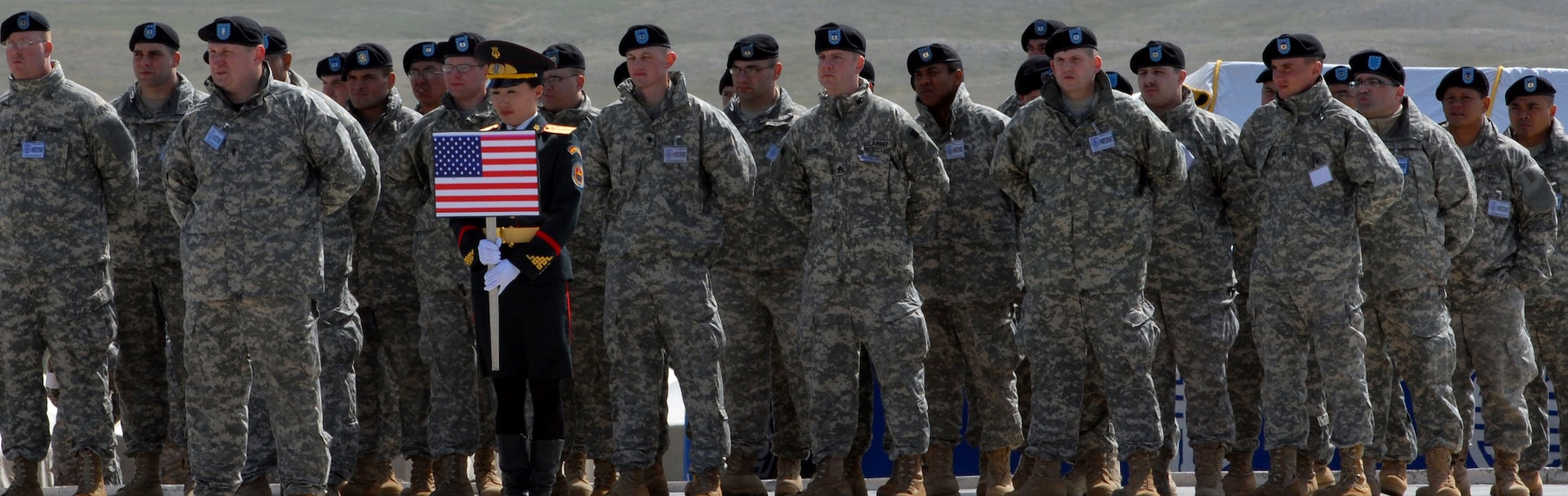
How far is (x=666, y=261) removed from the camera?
6.87 m

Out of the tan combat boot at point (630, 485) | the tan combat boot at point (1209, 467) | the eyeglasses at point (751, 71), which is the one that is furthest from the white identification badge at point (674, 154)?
the tan combat boot at point (1209, 467)

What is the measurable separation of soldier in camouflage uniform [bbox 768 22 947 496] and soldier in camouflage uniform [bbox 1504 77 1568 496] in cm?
343

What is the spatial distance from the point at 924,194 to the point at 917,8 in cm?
6670

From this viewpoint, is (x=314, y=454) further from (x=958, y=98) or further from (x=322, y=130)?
(x=958, y=98)

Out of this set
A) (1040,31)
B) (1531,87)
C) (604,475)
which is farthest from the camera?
(1531,87)

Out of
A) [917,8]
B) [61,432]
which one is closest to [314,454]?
[61,432]

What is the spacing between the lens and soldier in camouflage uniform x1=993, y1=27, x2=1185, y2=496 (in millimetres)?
6758

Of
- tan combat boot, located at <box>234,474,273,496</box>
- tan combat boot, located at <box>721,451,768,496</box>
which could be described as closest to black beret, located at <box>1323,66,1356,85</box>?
tan combat boot, located at <box>721,451,768,496</box>

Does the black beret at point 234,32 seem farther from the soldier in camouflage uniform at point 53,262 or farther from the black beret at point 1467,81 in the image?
the black beret at point 1467,81

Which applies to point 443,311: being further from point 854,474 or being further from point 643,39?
point 854,474

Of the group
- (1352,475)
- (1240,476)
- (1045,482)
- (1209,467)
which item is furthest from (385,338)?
(1352,475)

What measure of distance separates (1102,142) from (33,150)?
4164 mm

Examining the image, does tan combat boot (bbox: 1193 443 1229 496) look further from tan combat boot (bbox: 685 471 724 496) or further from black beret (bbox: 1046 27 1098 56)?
tan combat boot (bbox: 685 471 724 496)

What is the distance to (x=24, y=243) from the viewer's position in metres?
6.93
